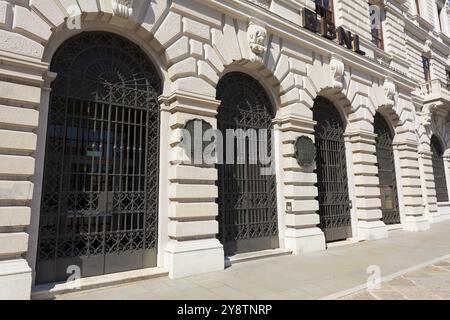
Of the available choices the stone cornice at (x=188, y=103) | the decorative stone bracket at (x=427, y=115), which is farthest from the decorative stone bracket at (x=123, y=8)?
the decorative stone bracket at (x=427, y=115)

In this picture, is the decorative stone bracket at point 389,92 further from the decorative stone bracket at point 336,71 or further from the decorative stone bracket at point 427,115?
the decorative stone bracket at point 427,115

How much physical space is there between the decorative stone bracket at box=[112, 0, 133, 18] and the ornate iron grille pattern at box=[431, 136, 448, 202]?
61.2 ft

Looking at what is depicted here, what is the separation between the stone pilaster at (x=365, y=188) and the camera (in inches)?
489

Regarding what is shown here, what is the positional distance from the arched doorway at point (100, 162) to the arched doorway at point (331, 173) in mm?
6414

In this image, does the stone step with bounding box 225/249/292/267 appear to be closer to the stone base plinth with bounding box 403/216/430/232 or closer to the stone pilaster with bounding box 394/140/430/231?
the stone base plinth with bounding box 403/216/430/232

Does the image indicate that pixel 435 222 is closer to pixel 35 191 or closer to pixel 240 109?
pixel 240 109

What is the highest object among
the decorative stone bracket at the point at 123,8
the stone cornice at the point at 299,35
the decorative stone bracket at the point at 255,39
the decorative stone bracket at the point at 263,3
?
the decorative stone bracket at the point at 263,3

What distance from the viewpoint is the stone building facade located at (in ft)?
19.8

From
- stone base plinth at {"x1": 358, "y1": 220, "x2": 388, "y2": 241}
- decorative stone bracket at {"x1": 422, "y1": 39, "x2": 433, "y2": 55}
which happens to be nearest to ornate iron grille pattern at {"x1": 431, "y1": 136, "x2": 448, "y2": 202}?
decorative stone bracket at {"x1": 422, "y1": 39, "x2": 433, "y2": 55}

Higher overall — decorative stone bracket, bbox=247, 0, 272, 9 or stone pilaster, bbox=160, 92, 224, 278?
decorative stone bracket, bbox=247, 0, 272, 9

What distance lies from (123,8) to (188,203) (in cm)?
460
